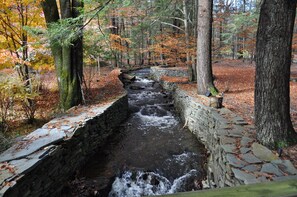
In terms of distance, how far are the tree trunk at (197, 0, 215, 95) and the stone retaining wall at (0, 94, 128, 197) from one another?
3.92 m

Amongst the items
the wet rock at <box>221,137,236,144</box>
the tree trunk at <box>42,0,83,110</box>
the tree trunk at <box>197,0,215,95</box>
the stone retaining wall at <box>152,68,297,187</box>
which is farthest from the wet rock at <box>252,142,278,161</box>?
the tree trunk at <box>42,0,83,110</box>

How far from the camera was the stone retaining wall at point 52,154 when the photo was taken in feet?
8.72

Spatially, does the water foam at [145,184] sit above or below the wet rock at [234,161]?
below

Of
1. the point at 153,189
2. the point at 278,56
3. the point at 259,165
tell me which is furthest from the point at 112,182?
the point at 278,56

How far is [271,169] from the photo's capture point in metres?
2.69

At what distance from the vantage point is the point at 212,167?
13.3ft

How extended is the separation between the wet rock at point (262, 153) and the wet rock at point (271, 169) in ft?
0.53

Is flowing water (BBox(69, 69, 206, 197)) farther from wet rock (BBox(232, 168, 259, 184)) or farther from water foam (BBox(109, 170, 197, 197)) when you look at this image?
wet rock (BBox(232, 168, 259, 184))

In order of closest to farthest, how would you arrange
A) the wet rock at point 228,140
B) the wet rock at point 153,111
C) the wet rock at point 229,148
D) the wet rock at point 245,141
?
the wet rock at point 229,148, the wet rock at point 245,141, the wet rock at point 228,140, the wet rock at point 153,111

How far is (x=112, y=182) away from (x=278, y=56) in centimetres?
383

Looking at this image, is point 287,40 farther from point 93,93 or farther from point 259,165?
point 93,93

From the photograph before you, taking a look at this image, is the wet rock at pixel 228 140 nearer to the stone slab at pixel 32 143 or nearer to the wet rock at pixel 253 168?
the wet rock at pixel 253 168

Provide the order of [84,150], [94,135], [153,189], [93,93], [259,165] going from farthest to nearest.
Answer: [93,93] < [94,135] < [84,150] < [153,189] < [259,165]

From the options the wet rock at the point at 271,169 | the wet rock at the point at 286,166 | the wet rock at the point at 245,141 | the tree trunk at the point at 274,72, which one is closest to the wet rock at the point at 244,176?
the wet rock at the point at 271,169
